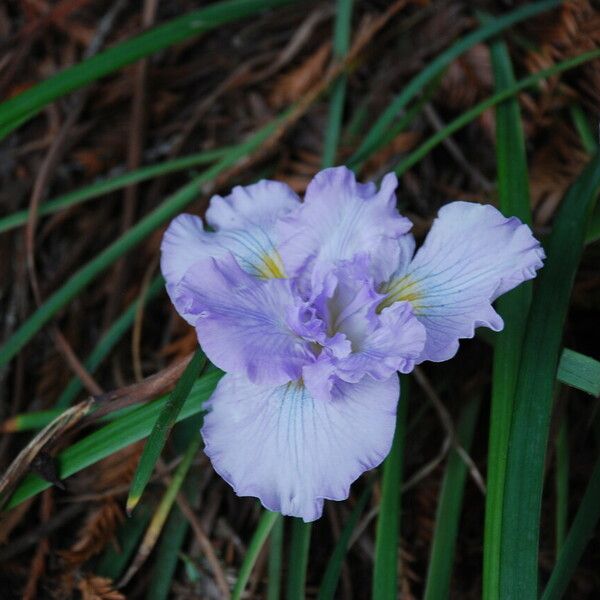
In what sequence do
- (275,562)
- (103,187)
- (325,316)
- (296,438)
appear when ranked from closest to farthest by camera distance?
(296,438)
(325,316)
(275,562)
(103,187)

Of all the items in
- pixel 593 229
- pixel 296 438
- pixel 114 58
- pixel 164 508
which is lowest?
pixel 164 508

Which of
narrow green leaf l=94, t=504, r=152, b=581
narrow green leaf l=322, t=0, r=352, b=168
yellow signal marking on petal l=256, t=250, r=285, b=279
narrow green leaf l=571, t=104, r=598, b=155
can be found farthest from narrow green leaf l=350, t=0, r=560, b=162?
narrow green leaf l=94, t=504, r=152, b=581

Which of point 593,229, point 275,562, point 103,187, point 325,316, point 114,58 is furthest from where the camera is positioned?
point 103,187

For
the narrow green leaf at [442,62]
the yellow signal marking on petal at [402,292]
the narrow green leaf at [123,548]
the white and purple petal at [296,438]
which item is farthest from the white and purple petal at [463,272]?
the narrow green leaf at [123,548]

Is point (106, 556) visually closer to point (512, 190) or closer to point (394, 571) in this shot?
point (394, 571)

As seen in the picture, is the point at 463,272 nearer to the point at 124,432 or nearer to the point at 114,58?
the point at 124,432

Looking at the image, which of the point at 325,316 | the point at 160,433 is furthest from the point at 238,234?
the point at 160,433

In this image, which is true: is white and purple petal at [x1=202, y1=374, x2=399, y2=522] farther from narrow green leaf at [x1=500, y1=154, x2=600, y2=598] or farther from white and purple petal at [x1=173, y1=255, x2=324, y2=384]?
narrow green leaf at [x1=500, y1=154, x2=600, y2=598]

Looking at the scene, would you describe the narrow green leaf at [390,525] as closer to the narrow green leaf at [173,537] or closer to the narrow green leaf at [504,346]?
the narrow green leaf at [504,346]
